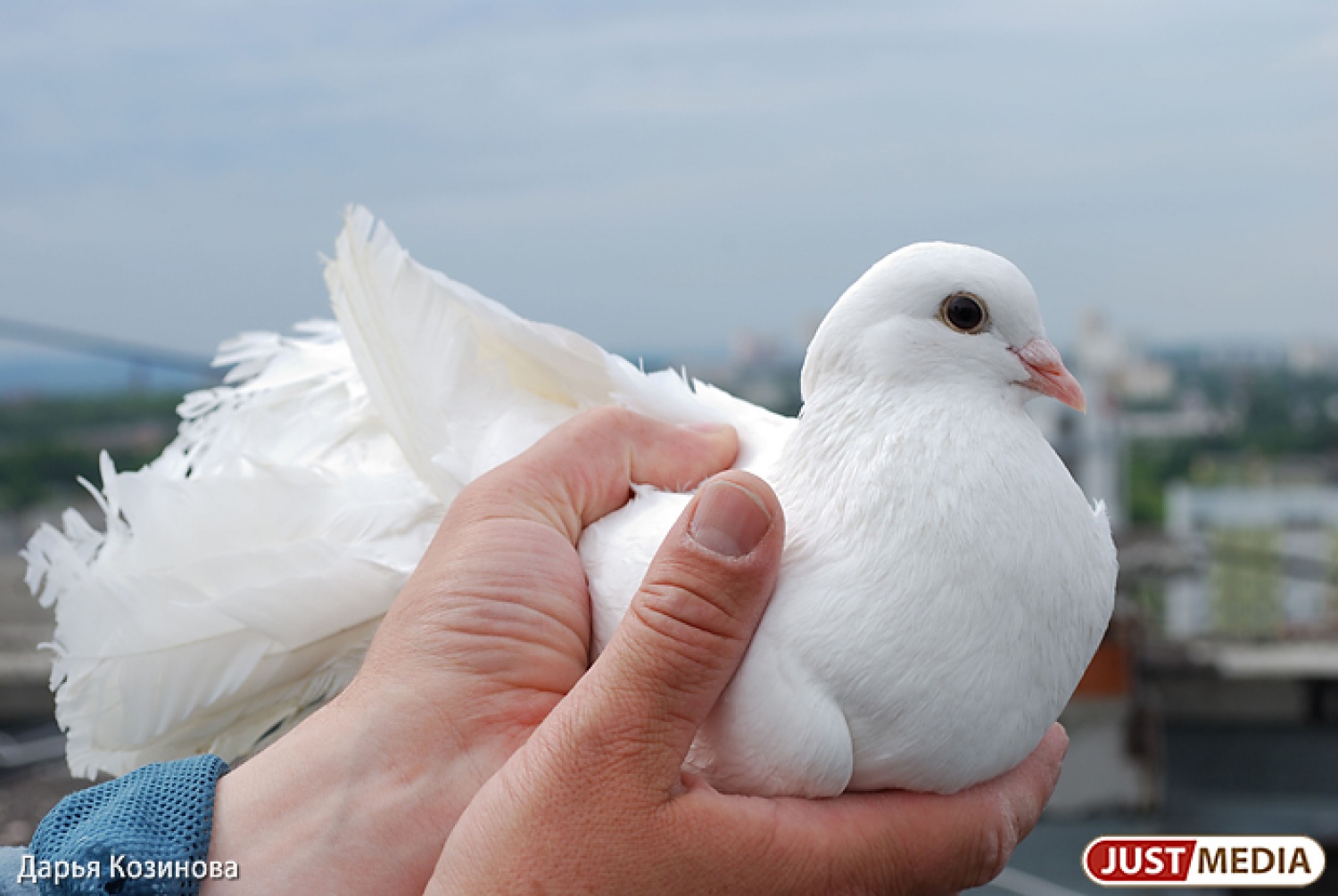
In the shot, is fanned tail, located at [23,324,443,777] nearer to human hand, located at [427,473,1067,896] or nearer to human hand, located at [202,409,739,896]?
human hand, located at [202,409,739,896]

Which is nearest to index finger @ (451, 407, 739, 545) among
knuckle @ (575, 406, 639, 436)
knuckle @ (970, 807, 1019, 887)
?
→ knuckle @ (575, 406, 639, 436)

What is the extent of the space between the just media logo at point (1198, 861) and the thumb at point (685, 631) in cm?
105

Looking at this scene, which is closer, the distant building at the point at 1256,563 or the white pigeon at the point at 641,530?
the white pigeon at the point at 641,530

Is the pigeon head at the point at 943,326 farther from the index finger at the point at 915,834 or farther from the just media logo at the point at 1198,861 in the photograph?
the just media logo at the point at 1198,861

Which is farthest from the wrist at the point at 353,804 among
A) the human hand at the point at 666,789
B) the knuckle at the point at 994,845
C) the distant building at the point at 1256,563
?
the distant building at the point at 1256,563

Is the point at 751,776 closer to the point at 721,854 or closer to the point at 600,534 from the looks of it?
the point at 721,854

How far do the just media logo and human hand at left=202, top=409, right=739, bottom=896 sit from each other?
1.05m

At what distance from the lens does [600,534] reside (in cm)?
152

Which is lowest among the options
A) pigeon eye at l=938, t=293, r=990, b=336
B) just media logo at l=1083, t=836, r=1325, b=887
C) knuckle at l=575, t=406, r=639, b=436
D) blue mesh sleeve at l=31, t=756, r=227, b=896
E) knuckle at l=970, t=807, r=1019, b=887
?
just media logo at l=1083, t=836, r=1325, b=887

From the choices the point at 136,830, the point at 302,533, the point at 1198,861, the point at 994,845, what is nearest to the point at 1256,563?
the point at 1198,861

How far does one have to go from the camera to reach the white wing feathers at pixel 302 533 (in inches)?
64.3

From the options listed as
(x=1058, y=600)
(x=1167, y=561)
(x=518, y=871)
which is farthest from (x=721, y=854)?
(x=1167, y=561)

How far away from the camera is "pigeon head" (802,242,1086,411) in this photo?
128cm

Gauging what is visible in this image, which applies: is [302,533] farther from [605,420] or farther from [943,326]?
[943,326]
